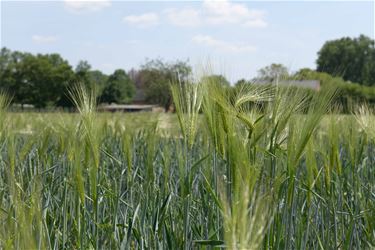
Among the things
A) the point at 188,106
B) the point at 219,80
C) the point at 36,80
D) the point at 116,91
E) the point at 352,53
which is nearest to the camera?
the point at 219,80

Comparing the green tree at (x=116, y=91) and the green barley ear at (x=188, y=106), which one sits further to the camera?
the green tree at (x=116, y=91)

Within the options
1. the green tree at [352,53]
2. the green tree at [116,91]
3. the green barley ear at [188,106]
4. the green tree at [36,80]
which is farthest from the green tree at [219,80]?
the green tree at [352,53]

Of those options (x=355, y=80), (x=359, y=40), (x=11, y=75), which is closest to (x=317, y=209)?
(x=11, y=75)

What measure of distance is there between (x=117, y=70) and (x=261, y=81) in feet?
207

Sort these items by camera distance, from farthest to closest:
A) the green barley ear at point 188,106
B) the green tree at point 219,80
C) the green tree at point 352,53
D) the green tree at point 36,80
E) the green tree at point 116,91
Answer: the green tree at point 352,53, the green tree at point 116,91, the green tree at point 36,80, the green barley ear at point 188,106, the green tree at point 219,80

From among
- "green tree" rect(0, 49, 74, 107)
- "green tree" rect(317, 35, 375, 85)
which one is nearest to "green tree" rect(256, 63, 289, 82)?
"green tree" rect(0, 49, 74, 107)

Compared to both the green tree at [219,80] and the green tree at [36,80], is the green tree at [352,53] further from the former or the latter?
the green tree at [219,80]

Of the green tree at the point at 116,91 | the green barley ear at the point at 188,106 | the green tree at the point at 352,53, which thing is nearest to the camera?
the green barley ear at the point at 188,106

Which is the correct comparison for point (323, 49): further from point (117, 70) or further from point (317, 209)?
point (317, 209)

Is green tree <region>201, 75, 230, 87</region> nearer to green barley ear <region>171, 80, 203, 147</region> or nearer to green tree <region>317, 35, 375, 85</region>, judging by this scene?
green barley ear <region>171, 80, 203, 147</region>

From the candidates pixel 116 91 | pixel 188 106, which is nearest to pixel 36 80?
pixel 116 91

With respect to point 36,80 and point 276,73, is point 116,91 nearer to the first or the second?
point 36,80

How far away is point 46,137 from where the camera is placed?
2516 mm

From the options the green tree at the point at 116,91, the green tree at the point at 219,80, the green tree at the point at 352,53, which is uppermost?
the green tree at the point at 352,53
